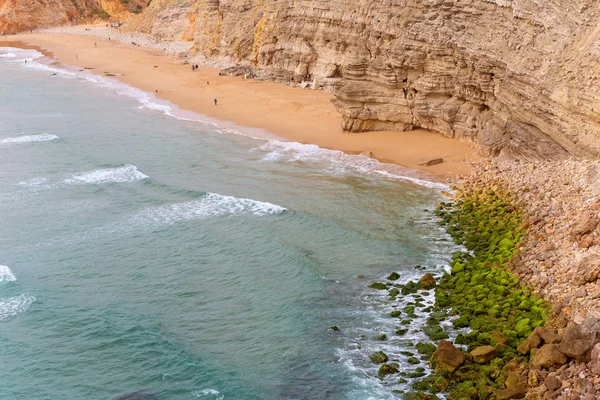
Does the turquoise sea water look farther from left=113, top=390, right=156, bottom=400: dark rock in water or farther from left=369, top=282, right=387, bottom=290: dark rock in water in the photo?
left=369, top=282, right=387, bottom=290: dark rock in water

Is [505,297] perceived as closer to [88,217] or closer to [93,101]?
[88,217]

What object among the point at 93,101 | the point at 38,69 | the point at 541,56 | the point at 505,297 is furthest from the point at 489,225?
the point at 38,69

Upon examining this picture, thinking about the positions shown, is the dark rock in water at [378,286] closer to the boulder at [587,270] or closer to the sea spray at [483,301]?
Result: the sea spray at [483,301]

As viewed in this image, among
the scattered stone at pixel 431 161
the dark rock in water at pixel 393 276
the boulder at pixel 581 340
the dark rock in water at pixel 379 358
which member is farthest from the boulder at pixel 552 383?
the scattered stone at pixel 431 161

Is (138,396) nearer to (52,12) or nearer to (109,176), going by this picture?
(109,176)

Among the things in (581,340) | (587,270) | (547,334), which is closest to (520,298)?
(587,270)

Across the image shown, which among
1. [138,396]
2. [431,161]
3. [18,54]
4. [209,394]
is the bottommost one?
[138,396]

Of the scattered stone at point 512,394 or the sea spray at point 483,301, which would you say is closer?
the scattered stone at point 512,394
